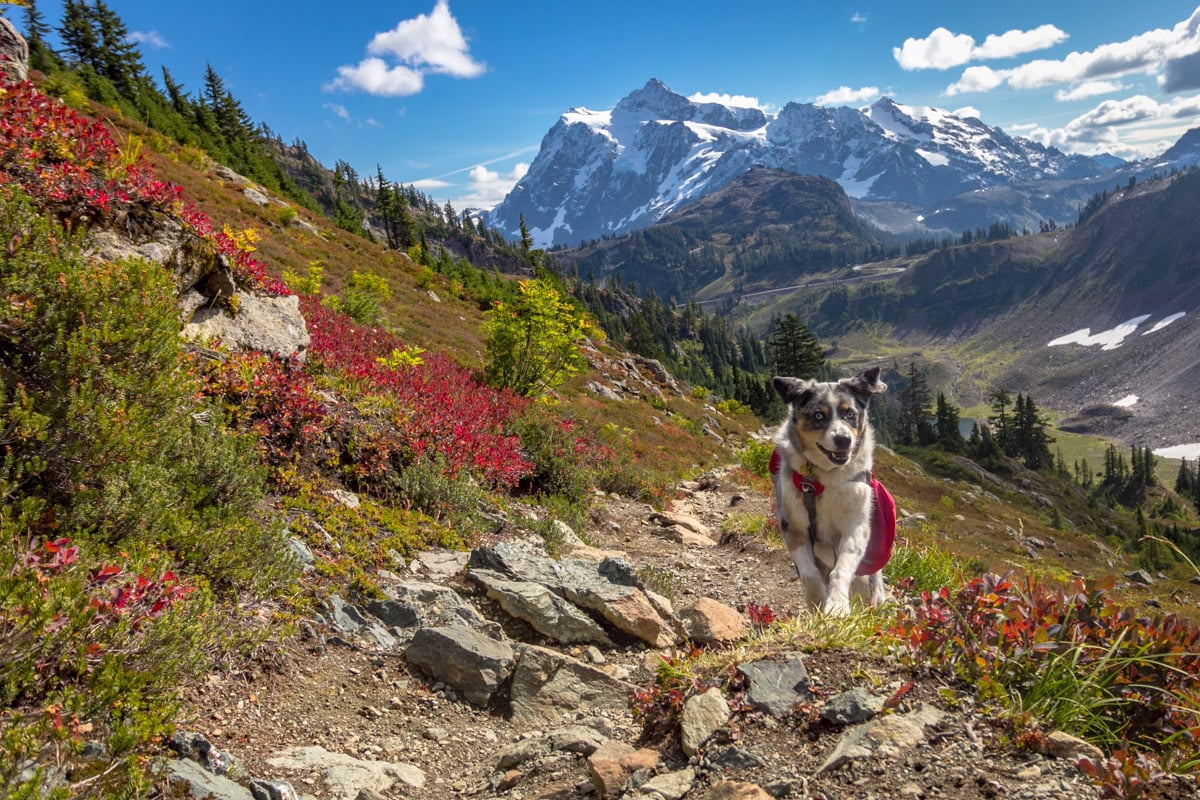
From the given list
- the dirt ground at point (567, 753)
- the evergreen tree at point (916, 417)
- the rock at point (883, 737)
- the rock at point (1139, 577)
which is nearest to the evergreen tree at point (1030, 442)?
the evergreen tree at point (916, 417)

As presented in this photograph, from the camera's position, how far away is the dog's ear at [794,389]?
17.5 feet

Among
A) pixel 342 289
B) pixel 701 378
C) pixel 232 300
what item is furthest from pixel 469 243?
pixel 232 300

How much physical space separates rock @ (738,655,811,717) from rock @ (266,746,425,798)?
226 cm

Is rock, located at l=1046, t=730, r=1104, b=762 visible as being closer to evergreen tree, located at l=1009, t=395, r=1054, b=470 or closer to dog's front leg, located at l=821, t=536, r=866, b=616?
dog's front leg, located at l=821, t=536, r=866, b=616

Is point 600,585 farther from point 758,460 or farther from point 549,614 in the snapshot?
point 758,460

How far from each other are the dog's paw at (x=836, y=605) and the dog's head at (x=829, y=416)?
3.39 ft

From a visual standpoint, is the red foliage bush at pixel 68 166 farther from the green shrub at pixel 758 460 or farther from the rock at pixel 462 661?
the green shrub at pixel 758 460

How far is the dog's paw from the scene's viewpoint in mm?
4344

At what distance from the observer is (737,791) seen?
295cm

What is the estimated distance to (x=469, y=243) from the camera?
200 m

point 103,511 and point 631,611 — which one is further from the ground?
point 103,511


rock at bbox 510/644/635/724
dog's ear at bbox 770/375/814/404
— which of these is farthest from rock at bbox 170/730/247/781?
dog's ear at bbox 770/375/814/404

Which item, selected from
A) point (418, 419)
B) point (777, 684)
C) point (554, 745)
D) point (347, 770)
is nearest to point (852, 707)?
point (777, 684)

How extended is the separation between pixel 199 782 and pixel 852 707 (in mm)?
3345
